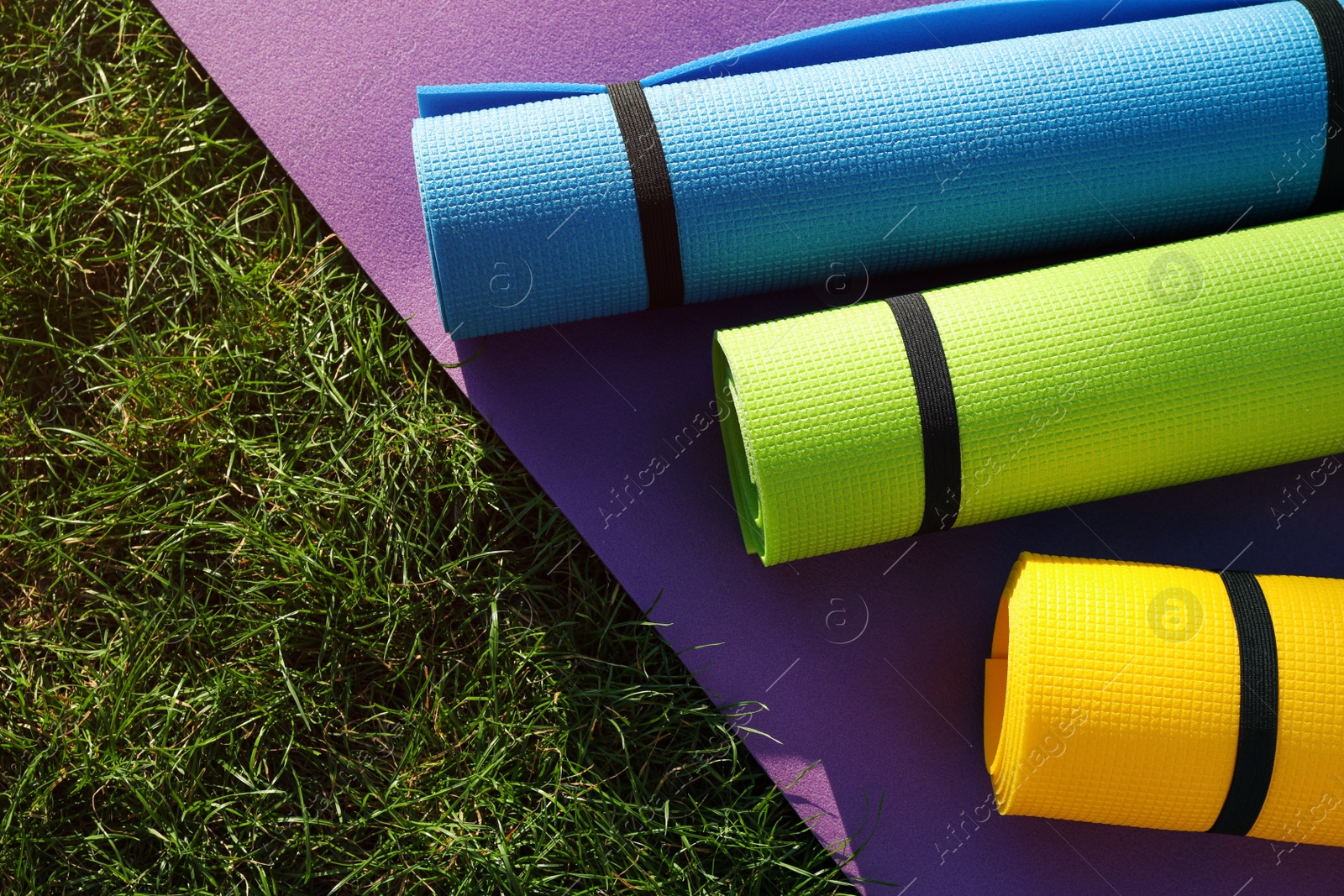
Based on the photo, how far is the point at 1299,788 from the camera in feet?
4.94

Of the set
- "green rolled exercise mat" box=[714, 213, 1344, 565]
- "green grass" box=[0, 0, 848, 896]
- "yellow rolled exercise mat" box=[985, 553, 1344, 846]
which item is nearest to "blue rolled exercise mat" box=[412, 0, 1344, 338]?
"green rolled exercise mat" box=[714, 213, 1344, 565]

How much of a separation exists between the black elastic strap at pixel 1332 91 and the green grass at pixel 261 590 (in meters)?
1.35

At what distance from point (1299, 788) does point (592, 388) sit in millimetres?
1273

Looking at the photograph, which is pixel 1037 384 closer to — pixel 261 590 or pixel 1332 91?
pixel 1332 91

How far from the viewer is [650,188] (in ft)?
5.13

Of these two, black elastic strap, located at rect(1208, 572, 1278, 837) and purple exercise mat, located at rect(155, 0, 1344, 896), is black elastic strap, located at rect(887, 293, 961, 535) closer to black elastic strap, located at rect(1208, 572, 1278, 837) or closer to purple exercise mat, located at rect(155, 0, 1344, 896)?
purple exercise mat, located at rect(155, 0, 1344, 896)

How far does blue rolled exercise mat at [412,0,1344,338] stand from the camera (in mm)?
1568

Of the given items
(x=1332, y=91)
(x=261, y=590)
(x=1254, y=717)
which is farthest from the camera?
(x=261, y=590)

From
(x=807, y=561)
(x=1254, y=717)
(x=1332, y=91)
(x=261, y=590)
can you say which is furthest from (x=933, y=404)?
(x=261, y=590)

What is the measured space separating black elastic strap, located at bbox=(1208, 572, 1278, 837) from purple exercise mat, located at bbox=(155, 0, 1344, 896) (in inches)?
7.8

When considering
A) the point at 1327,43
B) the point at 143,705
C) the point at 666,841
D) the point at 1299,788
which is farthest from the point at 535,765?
the point at 1327,43

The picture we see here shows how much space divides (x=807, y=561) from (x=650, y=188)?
0.69m

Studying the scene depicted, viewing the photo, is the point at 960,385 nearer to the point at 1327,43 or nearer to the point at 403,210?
the point at 1327,43

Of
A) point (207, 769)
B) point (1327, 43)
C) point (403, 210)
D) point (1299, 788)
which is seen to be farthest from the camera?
point (403, 210)
